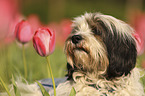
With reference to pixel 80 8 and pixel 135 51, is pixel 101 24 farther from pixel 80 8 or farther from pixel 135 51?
pixel 80 8

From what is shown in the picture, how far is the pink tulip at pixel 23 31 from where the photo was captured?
5.56 ft

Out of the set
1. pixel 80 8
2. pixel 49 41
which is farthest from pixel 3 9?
pixel 80 8

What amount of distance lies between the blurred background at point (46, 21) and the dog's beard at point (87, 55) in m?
0.43

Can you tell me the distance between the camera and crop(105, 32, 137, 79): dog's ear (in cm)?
168

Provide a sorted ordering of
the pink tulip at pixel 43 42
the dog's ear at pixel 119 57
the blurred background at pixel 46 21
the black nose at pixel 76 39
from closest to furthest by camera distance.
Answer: the blurred background at pixel 46 21
the pink tulip at pixel 43 42
the black nose at pixel 76 39
the dog's ear at pixel 119 57

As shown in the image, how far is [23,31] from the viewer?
176 cm

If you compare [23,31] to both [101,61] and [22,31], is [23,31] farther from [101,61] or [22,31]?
[101,61]

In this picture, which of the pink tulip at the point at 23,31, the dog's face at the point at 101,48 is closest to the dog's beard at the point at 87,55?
the dog's face at the point at 101,48

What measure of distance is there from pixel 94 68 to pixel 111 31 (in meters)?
0.37

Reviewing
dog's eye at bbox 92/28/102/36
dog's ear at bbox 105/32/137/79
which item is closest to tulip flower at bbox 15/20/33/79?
dog's eye at bbox 92/28/102/36

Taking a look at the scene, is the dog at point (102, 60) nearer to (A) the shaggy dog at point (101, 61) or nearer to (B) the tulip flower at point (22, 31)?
(A) the shaggy dog at point (101, 61)

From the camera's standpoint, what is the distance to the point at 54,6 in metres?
10.4

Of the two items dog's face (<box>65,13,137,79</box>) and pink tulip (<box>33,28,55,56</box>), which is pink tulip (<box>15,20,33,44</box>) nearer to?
dog's face (<box>65,13,137,79</box>)

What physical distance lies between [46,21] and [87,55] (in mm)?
9813
